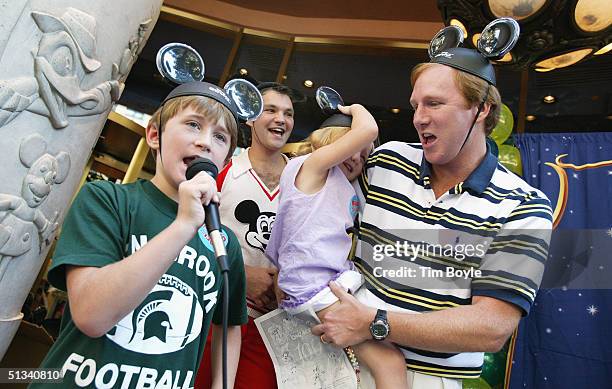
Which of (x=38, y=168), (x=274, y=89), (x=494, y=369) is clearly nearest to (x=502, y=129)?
(x=494, y=369)

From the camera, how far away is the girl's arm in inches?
55.2

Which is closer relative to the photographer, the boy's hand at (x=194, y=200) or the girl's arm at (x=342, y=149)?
the boy's hand at (x=194, y=200)

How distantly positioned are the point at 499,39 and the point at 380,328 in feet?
3.14

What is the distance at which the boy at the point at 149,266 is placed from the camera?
2.82ft

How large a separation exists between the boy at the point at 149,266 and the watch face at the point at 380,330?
44cm

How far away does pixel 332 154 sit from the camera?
1409mm

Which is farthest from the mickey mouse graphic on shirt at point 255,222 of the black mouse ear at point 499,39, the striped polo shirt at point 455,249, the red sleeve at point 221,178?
the black mouse ear at point 499,39

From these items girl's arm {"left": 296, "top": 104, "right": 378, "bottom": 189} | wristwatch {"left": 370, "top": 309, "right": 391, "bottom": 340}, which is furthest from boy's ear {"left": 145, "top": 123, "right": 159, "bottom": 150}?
wristwatch {"left": 370, "top": 309, "right": 391, "bottom": 340}

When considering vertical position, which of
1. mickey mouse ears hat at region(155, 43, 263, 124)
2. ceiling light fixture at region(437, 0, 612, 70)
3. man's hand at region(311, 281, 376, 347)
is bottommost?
man's hand at region(311, 281, 376, 347)

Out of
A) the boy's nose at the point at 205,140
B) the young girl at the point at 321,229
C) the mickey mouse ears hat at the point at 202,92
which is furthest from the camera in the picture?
the young girl at the point at 321,229

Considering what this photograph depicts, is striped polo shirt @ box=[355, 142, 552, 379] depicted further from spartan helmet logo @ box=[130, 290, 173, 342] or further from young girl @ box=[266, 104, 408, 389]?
spartan helmet logo @ box=[130, 290, 173, 342]

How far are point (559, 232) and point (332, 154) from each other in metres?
2.33

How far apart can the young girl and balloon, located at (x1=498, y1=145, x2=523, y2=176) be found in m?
1.85

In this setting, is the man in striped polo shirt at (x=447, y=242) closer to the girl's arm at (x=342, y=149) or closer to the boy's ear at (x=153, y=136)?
the girl's arm at (x=342, y=149)
